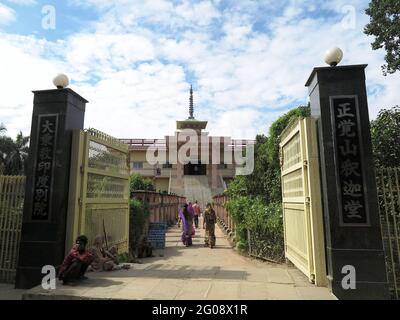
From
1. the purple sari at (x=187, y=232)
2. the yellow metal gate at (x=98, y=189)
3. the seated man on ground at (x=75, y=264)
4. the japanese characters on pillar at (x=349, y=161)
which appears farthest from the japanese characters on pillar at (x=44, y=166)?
the purple sari at (x=187, y=232)

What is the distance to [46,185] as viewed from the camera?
18.6 ft

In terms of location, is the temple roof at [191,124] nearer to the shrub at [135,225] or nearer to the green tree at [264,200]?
the green tree at [264,200]

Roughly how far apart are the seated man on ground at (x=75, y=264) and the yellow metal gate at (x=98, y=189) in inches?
28.4

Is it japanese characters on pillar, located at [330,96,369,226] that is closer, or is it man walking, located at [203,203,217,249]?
japanese characters on pillar, located at [330,96,369,226]

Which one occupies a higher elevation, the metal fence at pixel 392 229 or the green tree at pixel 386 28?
the green tree at pixel 386 28

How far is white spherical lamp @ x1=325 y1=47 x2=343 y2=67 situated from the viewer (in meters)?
4.84

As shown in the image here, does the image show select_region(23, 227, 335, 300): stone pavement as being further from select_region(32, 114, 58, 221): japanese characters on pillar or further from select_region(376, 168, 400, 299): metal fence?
select_region(32, 114, 58, 221): japanese characters on pillar

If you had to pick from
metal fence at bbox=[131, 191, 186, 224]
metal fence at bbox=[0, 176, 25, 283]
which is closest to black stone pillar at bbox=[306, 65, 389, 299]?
metal fence at bbox=[0, 176, 25, 283]

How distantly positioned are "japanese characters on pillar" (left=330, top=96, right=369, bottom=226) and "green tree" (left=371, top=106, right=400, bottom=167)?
6.08 feet

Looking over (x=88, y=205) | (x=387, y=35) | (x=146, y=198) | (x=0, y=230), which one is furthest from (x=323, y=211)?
(x=387, y=35)

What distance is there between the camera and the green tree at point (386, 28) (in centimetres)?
1271

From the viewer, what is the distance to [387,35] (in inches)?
520

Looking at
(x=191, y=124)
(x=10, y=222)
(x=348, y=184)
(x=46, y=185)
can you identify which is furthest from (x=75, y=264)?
(x=191, y=124)
